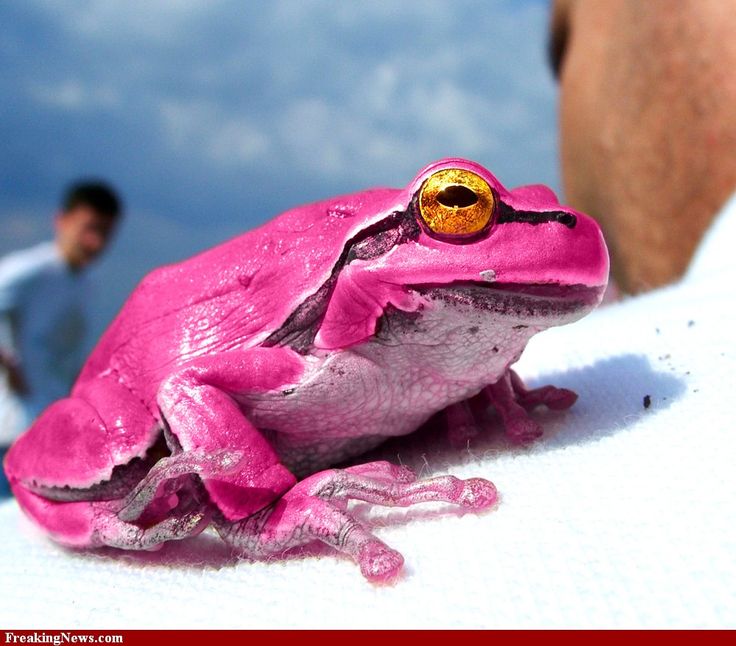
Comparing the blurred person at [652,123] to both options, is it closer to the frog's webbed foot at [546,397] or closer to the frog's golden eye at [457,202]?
the frog's webbed foot at [546,397]

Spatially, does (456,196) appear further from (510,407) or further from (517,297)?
(510,407)

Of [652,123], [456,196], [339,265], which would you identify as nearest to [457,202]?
[456,196]

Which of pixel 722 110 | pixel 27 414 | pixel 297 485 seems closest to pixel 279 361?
pixel 297 485

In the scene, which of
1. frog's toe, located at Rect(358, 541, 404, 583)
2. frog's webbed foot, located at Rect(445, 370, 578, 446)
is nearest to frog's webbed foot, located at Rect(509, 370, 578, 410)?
frog's webbed foot, located at Rect(445, 370, 578, 446)

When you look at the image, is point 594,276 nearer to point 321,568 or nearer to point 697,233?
point 321,568
